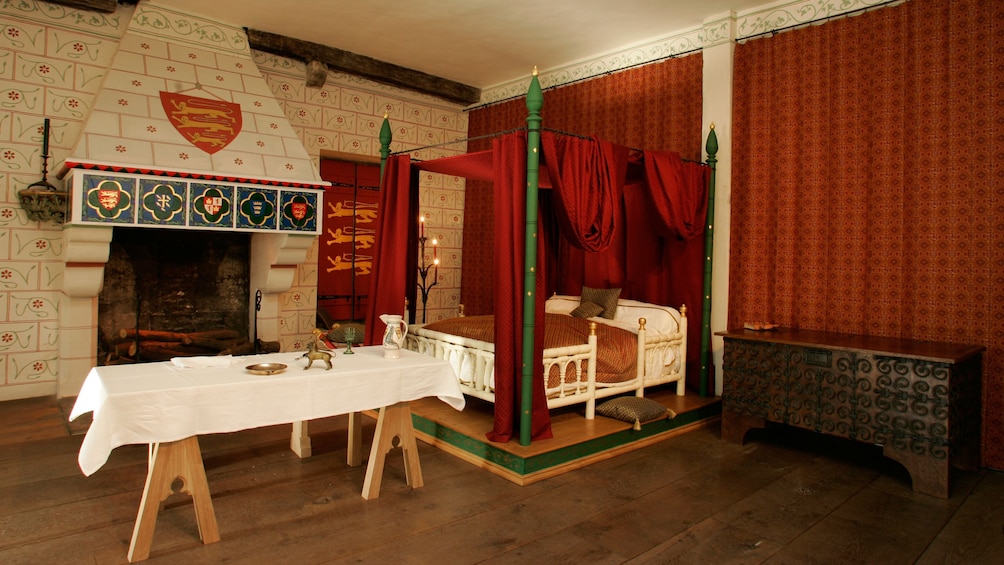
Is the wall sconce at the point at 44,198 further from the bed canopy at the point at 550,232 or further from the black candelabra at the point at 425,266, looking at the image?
the black candelabra at the point at 425,266

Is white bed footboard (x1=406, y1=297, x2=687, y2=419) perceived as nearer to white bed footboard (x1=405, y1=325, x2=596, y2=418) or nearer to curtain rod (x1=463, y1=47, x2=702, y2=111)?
white bed footboard (x1=405, y1=325, x2=596, y2=418)

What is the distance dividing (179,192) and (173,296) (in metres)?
1.23

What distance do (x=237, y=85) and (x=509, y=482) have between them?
13.6 feet

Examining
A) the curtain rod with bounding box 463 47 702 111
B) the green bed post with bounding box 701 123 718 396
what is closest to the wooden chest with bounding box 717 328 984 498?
the green bed post with bounding box 701 123 718 396

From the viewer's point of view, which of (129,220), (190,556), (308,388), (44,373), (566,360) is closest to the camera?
(190,556)

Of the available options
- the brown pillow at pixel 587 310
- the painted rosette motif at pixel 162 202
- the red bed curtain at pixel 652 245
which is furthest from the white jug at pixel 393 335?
the painted rosette motif at pixel 162 202

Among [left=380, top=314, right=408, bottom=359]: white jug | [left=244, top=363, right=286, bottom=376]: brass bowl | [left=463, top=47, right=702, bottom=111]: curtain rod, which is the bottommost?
[left=244, top=363, right=286, bottom=376]: brass bowl

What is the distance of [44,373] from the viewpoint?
481cm

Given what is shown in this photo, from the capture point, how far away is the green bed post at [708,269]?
484 centimetres

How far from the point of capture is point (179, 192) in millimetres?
4594

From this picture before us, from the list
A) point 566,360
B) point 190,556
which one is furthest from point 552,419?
point 190,556

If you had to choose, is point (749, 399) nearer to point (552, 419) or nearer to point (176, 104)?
point (552, 419)

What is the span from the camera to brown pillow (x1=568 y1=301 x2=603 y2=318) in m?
5.11

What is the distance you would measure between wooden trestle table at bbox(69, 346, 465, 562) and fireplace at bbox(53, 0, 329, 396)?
2.12 m
